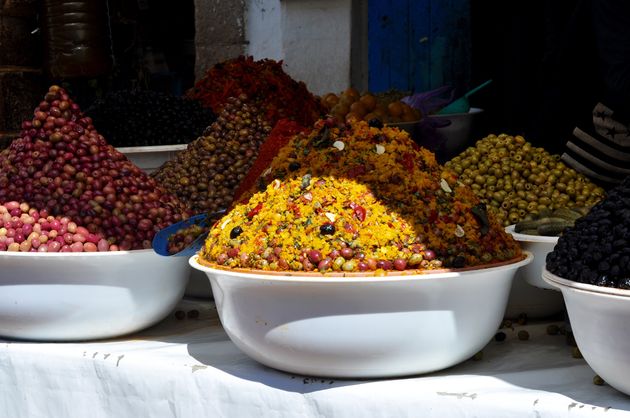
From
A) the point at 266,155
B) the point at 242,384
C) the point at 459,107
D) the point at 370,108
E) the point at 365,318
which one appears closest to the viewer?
the point at 365,318

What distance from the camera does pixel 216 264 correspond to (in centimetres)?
183

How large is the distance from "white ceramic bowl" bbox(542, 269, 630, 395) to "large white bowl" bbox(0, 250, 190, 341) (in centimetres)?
98

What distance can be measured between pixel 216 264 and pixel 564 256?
0.65 meters

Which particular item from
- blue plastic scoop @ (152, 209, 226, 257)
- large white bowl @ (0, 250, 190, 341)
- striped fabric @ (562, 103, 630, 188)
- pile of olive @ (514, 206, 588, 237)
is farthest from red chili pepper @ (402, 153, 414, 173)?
striped fabric @ (562, 103, 630, 188)

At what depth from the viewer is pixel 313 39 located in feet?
14.8

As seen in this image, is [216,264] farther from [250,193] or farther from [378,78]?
[378,78]

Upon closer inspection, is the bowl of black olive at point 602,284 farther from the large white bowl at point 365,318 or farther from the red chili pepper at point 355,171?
the red chili pepper at point 355,171

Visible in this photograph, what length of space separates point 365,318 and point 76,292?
2.49 feet

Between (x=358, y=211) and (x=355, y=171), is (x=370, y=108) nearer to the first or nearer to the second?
(x=355, y=171)

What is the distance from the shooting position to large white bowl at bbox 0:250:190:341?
6.81 feet

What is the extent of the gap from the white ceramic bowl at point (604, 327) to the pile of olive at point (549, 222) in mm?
470

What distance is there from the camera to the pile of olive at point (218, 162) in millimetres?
2555

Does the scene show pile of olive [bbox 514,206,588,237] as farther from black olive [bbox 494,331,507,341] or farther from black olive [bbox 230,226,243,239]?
black olive [bbox 230,226,243,239]

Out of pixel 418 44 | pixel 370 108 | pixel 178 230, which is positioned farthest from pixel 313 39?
pixel 178 230
